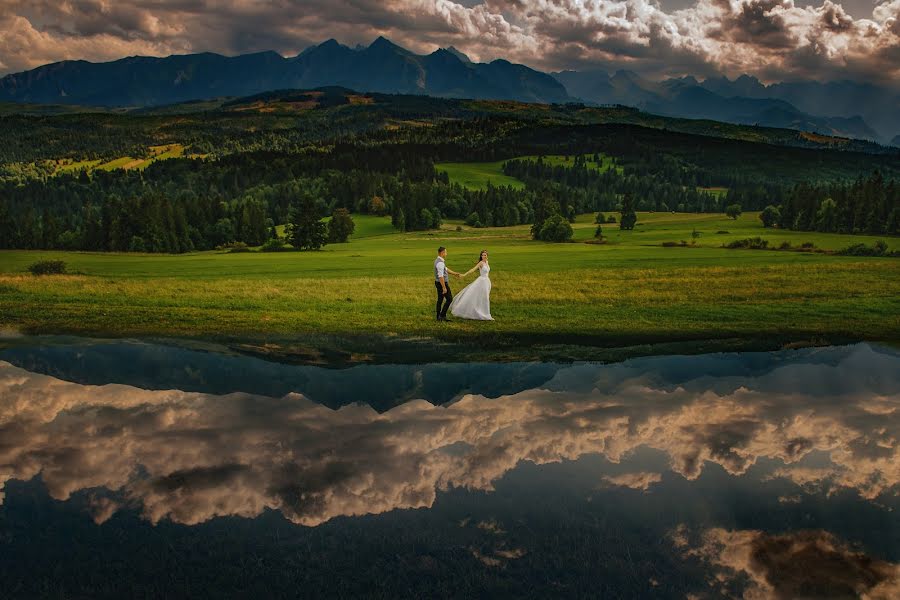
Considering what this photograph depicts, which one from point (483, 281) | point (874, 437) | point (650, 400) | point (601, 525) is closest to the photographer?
point (601, 525)

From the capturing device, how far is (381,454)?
43.7 feet

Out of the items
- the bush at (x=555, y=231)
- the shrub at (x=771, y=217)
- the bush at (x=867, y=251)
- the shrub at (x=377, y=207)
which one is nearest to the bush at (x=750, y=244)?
the bush at (x=867, y=251)

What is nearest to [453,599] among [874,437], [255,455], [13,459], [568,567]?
[568,567]

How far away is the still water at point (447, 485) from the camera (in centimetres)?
920

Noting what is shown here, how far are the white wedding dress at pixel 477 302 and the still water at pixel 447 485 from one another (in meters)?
10.3

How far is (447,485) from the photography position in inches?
470

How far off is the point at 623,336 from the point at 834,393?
8.74 meters

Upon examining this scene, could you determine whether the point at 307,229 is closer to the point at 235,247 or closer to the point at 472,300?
the point at 235,247

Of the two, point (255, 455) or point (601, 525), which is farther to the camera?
point (255, 455)

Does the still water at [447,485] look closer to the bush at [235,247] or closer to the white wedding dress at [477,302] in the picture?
the white wedding dress at [477,302]

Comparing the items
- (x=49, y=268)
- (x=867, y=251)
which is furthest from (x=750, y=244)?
(x=49, y=268)

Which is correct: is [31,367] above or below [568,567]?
below

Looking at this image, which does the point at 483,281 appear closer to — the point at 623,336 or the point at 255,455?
the point at 623,336

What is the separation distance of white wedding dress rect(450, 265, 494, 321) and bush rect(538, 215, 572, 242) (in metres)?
79.7
